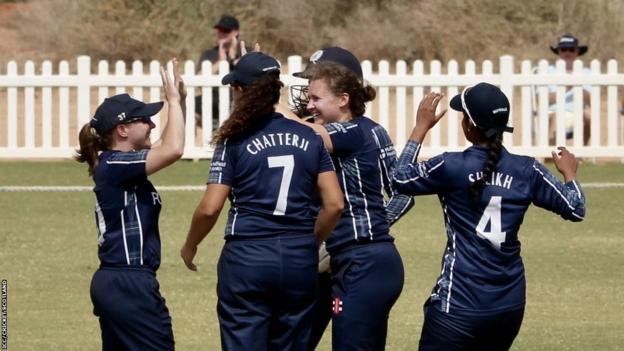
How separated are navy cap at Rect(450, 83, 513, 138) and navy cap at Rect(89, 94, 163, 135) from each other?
149 cm

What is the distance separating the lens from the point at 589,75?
19.4 meters

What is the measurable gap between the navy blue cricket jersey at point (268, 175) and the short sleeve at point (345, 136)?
1.37 ft

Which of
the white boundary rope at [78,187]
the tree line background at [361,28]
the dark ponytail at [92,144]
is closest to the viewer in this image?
the dark ponytail at [92,144]

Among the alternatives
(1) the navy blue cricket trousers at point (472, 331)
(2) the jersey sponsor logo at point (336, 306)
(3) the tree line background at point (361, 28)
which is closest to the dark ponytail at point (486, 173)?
(1) the navy blue cricket trousers at point (472, 331)

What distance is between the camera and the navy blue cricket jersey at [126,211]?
271 inches

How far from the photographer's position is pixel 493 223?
6609mm

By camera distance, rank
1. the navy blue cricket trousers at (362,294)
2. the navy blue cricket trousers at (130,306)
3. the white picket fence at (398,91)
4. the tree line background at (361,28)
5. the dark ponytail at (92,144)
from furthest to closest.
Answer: the tree line background at (361,28), the white picket fence at (398,91), the dark ponytail at (92,144), the navy blue cricket trousers at (362,294), the navy blue cricket trousers at (130,306)

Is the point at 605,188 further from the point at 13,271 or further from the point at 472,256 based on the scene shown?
the point at 472,256

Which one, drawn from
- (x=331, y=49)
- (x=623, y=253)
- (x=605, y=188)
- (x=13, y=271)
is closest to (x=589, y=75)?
(x=605, y=188)

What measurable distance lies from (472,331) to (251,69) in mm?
1525

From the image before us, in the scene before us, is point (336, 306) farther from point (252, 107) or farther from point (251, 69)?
point (251, 69)

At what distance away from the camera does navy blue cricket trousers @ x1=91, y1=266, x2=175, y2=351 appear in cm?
684

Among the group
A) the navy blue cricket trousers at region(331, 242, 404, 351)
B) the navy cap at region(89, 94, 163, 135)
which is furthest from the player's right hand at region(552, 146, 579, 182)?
the navy cap at region(89, 94, 163, 135)

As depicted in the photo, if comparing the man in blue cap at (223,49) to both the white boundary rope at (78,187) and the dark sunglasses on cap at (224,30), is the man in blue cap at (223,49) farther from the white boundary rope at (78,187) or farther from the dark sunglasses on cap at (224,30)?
the white boundary rope at (78,187)
